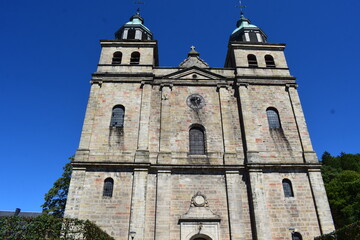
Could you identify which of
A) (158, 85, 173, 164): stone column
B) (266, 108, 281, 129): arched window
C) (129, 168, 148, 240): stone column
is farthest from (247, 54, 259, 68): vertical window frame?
(129, 168, 148, 240): stone column

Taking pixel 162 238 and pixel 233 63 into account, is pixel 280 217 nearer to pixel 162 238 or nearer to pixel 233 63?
pixel 162 238

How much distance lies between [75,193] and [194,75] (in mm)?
11427

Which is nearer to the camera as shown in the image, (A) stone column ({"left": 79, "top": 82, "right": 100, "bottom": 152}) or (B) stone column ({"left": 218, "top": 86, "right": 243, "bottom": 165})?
(B) stone column ({"left": 218, "top": 86, "right": 243, "bottom": 165})

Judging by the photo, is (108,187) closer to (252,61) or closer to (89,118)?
(89,118)

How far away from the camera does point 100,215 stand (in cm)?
1518

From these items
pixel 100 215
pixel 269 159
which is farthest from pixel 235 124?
pixel 100 215

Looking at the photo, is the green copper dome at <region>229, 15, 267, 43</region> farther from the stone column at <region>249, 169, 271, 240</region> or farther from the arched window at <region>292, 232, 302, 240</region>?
the arched window at <region>292, 232, 302, 240</region>

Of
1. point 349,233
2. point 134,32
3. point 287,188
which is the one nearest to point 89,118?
point 134,32

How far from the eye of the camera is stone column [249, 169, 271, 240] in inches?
579

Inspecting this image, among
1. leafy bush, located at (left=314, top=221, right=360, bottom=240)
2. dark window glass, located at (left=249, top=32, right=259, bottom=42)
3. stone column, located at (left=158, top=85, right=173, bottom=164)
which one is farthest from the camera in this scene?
dark window glass, located at (left=249, top=32, right=259, bottom=42)

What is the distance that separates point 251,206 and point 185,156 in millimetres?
4716

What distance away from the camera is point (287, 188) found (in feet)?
53.9

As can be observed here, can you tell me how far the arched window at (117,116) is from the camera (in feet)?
61.0

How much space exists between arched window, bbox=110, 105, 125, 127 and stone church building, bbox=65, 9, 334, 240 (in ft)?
0.27
